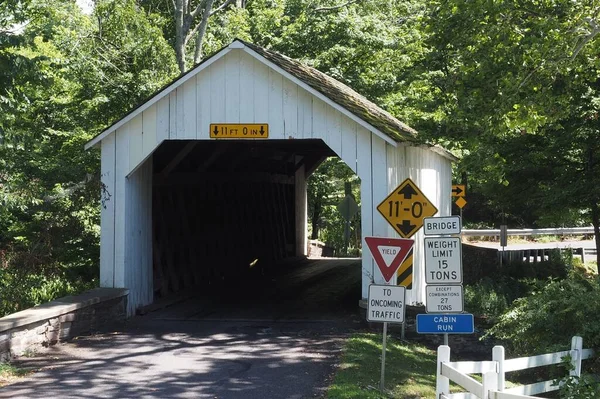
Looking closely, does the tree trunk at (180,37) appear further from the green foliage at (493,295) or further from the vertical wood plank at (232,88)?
the green foliage at (493,295)

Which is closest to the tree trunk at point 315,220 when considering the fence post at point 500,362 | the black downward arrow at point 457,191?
the black downward arrow at point 457,191

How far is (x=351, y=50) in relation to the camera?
2370 centimetres

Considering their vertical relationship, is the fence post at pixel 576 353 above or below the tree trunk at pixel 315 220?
below

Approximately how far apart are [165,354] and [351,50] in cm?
1499

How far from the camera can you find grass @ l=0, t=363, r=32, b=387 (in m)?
8.96

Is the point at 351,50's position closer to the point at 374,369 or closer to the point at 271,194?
the point at 271,194

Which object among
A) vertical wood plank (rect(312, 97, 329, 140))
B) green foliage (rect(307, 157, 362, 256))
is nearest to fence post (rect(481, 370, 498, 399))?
vertical wood plank (rect(312, 97, 329, 140))

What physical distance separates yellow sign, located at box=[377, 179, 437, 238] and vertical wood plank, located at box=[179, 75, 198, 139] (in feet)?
14.4

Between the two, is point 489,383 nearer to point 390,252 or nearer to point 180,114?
point 390,252

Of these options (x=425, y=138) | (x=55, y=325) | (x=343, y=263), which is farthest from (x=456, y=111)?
(x=343, y=263)

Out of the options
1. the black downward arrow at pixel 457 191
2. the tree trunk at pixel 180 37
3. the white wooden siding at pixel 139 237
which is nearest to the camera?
the white wooden siding at pixel 139 237

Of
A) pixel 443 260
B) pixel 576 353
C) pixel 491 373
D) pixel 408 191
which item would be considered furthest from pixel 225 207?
pixel 491 373

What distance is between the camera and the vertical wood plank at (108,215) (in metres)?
13.7

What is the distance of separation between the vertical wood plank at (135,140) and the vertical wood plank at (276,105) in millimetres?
2324
